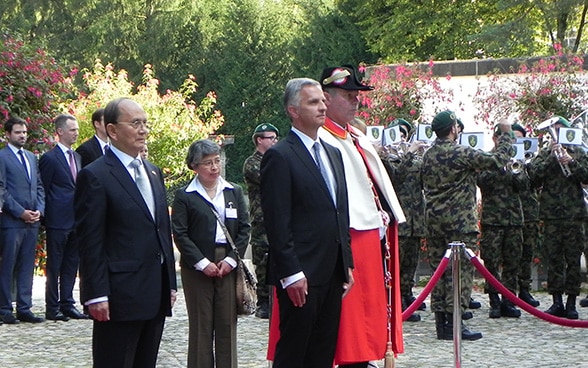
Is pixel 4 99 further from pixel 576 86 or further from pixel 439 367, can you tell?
pixel 576 86

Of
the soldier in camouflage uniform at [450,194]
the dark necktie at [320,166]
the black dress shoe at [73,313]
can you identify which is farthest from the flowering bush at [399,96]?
the dark necktie at [320,166]

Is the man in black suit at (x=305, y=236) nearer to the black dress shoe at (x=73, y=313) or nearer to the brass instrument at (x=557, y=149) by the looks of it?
the brass instrument at (x=557, y=149)

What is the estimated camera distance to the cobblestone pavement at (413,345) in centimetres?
1017

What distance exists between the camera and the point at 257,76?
48281 millimetres

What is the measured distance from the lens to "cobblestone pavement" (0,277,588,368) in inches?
400

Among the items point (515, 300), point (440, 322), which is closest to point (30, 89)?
point (440, 322)

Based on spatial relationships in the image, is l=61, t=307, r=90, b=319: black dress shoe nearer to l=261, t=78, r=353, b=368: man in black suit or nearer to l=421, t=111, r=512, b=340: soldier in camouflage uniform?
l=421, t=111, r=512, b=340: soldier in camouflage uniform

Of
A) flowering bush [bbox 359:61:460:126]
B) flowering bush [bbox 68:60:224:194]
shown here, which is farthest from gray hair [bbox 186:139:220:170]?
flowering bush [bbox 68:60:224:194]


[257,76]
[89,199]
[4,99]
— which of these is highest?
[257,76]

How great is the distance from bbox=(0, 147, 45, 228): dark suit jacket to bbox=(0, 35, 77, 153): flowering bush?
1.86m

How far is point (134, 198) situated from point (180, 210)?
2.42 m

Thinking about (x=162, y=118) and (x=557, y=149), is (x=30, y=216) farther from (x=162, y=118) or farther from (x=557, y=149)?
(x=162, y=118)

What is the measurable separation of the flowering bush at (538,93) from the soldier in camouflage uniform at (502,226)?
17.0ft

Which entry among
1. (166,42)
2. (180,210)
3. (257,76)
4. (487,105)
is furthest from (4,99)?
(166,42)
